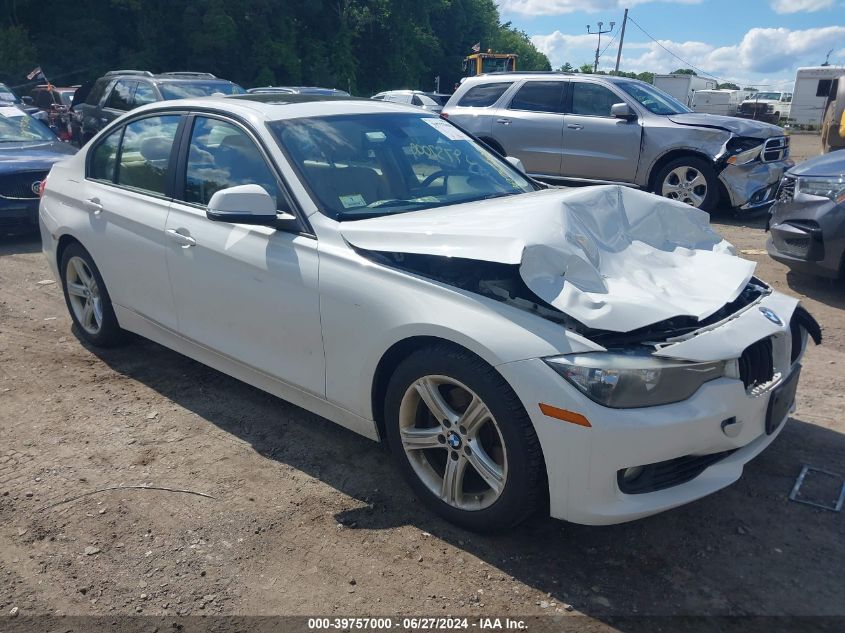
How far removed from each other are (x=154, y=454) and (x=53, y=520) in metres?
0.63

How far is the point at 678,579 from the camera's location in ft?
9.04

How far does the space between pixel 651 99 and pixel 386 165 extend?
7.73 m

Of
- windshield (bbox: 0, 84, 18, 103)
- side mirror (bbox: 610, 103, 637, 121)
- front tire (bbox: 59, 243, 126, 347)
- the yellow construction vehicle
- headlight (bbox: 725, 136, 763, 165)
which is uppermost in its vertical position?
the yellow construction vehicle

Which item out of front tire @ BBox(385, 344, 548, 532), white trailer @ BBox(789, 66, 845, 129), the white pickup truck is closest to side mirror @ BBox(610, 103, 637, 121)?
front tire @ BBox(385, 344, 548, 532)

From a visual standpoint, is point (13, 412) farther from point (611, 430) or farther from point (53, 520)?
point (611, 430)

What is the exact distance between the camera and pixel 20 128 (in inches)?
383

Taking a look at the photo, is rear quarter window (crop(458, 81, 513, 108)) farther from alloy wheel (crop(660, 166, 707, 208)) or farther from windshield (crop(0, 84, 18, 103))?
windshield (crop(0, 84, 18, 103))

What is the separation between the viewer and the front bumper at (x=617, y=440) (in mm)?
2566

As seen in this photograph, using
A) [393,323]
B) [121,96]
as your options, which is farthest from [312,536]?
[121,96]

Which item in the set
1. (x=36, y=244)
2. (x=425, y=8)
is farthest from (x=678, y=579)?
(x=425, y=8)

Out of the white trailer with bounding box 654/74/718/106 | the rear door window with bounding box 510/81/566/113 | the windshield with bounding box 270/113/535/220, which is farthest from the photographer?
the white trailer with bounding box 654/74/718/106

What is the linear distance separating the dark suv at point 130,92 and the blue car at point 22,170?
2.49m

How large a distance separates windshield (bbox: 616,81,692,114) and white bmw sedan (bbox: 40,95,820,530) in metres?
6.59

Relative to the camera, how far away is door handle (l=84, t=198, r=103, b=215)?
4.62 m
